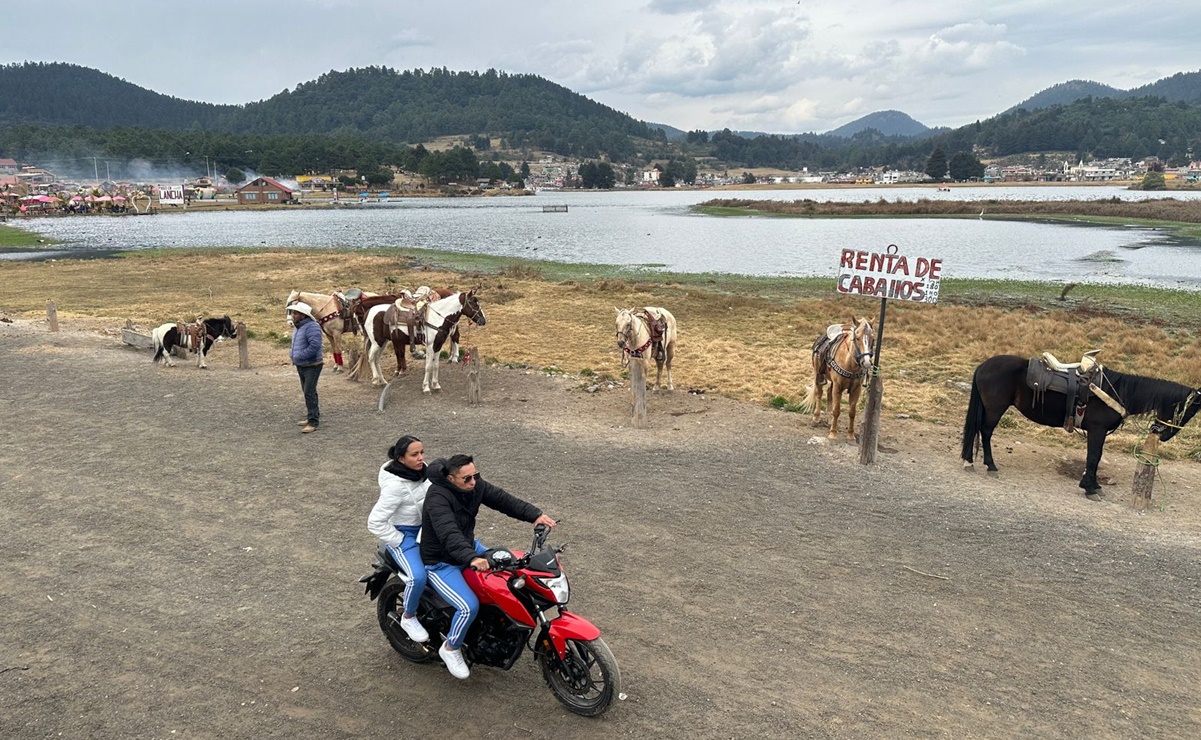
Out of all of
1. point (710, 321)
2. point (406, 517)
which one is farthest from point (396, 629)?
point (710, 321)

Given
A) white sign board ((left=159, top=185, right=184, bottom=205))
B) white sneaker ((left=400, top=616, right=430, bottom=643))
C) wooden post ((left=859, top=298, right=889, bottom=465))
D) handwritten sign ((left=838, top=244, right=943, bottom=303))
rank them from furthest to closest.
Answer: white sign board ((left=159, top=185, right=184, bottom=205)) → wooden post ((left=859, top=298, right=889, bottom=465)) → handwritten sign ((left=838, top=244, right=943, bottom=303)) → white sneaker ((left=400, top=616, right=430, bottom=643))

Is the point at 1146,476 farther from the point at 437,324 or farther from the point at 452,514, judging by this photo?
the point at 437,324

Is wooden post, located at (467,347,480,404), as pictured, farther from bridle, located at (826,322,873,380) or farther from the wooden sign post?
the wooden sign post

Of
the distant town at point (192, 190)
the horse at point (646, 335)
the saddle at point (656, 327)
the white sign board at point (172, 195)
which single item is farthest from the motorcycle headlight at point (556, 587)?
the white sign board at point (172, 195)

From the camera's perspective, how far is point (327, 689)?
5543 millimetres

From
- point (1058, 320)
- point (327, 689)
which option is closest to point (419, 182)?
point (1058, 320)

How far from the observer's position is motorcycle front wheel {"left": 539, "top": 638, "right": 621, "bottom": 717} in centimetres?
503

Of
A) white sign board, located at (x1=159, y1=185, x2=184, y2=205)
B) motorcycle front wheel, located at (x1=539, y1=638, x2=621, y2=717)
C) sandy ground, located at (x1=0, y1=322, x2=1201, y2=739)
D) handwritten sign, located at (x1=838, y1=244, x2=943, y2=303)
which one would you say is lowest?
sandy ground, located at (x1=0, y1=322, x2=1201, y2=739)

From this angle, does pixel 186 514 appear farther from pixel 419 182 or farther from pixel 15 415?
pixel 419 182

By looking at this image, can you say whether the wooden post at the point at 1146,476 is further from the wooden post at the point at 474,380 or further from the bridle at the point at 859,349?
the wooden post at the point at 474,380

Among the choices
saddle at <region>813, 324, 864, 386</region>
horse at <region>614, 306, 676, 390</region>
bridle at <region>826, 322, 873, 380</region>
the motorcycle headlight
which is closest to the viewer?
the motorcycle headlight

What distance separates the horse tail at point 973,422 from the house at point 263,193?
150 m

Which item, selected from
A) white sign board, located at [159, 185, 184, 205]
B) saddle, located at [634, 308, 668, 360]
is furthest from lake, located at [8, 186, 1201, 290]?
white sign board, located at [159, 185, 184, 205]

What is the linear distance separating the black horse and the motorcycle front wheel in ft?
24.7
